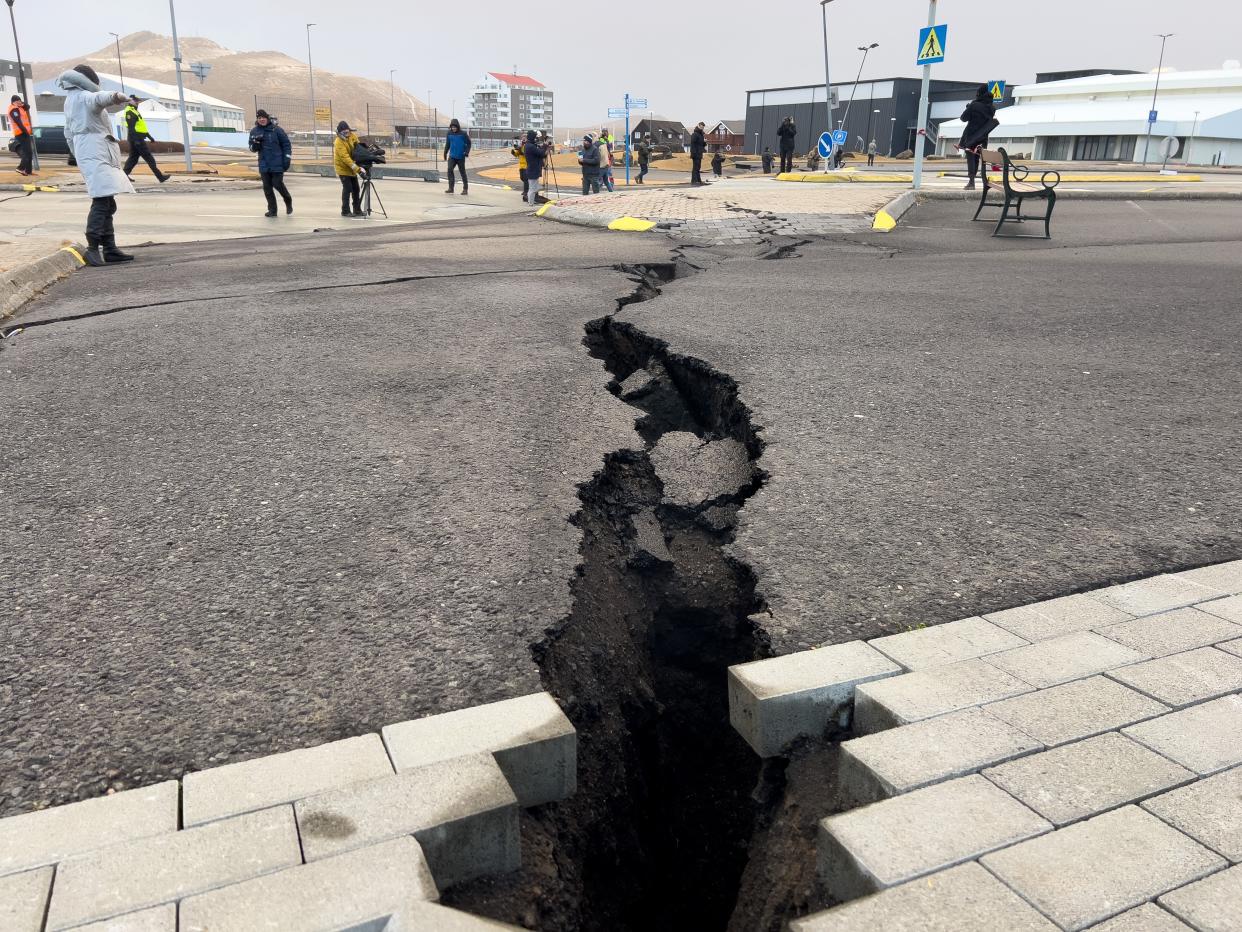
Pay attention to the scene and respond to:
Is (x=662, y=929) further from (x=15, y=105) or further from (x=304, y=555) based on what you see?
(x=15, y=105)

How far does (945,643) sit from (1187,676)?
55cm

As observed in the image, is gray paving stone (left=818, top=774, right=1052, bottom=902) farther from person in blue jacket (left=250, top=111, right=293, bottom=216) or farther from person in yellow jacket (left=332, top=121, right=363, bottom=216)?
person in yellow jacket (left=332, top=121, right=363, bottom=216)

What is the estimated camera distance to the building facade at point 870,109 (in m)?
69.3

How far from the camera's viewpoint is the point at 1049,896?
4.87 ft

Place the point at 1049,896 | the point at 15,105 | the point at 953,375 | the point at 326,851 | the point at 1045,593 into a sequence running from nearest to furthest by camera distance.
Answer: the point at 1049,896, the point at 326,851, the point at 1045,593, the point at 953,375, the point at 15,105

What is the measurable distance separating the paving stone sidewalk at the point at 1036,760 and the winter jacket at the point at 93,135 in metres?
8.80

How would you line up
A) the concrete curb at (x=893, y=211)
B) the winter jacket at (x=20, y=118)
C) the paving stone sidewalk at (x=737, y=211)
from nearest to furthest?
the paving stone sidewalk at (x=737, y=211) < the concrete curb at (x=893, y=211) < the winter jacket at (x=20, y=118)

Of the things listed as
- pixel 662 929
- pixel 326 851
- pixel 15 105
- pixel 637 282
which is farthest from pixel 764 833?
pixel 15 105

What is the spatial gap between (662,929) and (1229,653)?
166 cm

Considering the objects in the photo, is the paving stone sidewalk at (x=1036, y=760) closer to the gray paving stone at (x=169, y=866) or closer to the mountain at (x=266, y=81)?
the gray paving stone at (x=169, y=866)

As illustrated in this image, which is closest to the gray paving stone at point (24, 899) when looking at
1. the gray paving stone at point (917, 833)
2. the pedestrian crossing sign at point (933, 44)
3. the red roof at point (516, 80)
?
the gray paving stone at point (917, 833)

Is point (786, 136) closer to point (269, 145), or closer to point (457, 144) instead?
point (457, 144)

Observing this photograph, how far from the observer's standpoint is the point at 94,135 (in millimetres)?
8500

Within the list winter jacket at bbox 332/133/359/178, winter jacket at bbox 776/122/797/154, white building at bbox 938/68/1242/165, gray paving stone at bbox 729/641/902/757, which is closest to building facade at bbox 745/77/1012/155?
white building at bbox 938/68/1242/165
